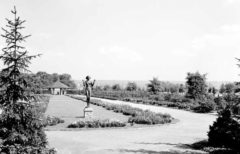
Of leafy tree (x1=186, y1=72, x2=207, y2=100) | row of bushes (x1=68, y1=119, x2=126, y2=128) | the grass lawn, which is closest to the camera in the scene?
row of bushes (x1=68, y1=119, x2=126, y2=128)

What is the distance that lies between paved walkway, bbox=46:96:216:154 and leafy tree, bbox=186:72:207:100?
20698 mm

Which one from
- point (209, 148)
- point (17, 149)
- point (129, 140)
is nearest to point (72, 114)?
point (129, 140)

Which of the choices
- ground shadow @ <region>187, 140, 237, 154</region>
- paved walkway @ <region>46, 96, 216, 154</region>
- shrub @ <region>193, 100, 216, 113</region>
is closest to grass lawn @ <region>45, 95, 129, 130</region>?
paved walkway @ <region>46, 96, 216, 154</region>

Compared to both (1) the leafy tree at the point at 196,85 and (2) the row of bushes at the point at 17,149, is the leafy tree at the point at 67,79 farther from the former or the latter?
(2) the row of bushes at the point at 17,149

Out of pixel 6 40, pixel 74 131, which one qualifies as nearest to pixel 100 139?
pixel 74 131

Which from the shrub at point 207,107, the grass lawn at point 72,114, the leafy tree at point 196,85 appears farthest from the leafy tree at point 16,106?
the leafy tree at point 196,85

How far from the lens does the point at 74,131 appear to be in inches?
688

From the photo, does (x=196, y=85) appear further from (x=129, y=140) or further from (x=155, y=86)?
(x=129, y=140)

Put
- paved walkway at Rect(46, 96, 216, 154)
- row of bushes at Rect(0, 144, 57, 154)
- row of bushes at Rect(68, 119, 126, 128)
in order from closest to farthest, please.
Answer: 1. row of bushes at Rect(0, 144, 57, 154)
2. paved walkway at Rect(46, 96, 216, 154)
3. row of bushes at Rect(68, 119, 126, 128)

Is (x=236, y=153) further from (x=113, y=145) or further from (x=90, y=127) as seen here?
(x=90, y=127)

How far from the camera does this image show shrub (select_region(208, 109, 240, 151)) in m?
12.2

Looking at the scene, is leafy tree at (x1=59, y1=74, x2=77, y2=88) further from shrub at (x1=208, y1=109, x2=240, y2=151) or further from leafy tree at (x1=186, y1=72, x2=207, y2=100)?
shrub at (x1=208, y1=109, x2=240, y2=151)

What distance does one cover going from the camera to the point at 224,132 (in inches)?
506

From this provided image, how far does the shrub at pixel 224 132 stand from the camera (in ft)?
40.0
